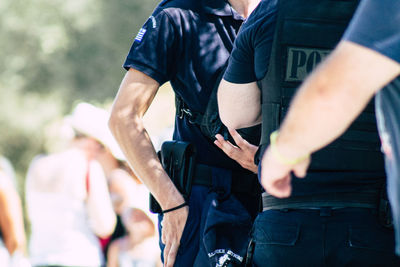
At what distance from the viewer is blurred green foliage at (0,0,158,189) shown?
1848 cm

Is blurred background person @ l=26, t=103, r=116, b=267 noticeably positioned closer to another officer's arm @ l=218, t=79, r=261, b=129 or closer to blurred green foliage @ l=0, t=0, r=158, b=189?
another officer's arm @ l=218, t=79, r=261, b=129

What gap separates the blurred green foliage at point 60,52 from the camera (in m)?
18.5

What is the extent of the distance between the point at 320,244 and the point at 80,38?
17447 mm

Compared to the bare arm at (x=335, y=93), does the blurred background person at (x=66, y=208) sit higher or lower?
lower

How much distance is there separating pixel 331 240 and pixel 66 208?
314 cm

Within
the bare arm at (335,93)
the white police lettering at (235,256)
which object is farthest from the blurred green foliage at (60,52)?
the bare arm at (335,93)

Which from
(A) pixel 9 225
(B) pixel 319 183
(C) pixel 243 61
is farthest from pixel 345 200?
(A) pixel 9 225

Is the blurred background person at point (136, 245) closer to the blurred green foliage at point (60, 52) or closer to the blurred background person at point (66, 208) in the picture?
the blurred background person at point (66, 208)

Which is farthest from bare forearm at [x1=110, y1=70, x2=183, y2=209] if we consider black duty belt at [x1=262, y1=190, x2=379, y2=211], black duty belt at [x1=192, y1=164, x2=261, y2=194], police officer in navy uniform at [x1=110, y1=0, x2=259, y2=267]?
black duty belt at [x1=262, y1=190, x2=379, y2=211]

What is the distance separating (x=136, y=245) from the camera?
6.10 metres

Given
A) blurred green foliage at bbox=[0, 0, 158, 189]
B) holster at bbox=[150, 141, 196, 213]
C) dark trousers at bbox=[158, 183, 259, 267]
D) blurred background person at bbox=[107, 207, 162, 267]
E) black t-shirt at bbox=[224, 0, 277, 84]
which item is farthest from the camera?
blurred green foliage at bbox=[0, 0, 158, 189]

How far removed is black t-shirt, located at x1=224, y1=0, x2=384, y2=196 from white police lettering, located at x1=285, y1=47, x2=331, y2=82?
0.08 m

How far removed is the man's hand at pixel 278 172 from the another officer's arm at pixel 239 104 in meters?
0.76

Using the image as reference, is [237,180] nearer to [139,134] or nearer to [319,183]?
[139,134]
